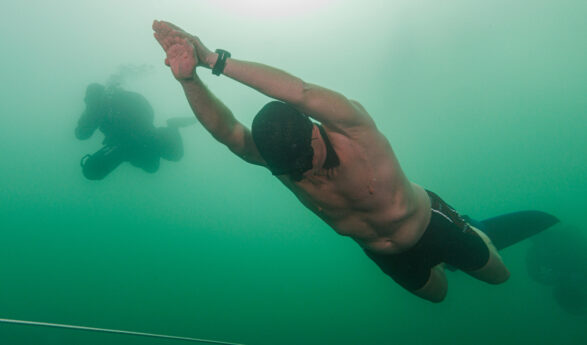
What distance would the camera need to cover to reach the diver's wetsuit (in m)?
7.74

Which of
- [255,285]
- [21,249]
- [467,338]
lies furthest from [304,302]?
[21,249]

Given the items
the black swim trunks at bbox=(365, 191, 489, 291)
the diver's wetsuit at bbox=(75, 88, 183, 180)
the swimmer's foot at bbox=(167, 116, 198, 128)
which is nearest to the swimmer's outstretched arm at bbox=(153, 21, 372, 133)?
the black swim trunks at bbox=(365, 191, 489, 291)

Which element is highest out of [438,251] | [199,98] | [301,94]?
[199,98]

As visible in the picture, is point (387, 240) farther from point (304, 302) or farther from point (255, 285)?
point (255, 285)

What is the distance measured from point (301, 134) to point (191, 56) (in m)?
0.82

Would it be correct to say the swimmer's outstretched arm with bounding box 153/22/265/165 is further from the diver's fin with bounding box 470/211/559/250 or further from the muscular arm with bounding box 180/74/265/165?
the diver's fin with bounding box 470/211/559/250

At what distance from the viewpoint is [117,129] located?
796 cm

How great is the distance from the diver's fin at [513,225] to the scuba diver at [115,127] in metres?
9.34

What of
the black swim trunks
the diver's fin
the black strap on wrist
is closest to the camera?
the black strap on wrist

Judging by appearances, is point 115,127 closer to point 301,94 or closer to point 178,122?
point 178,122

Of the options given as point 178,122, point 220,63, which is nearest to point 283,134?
point 220,63

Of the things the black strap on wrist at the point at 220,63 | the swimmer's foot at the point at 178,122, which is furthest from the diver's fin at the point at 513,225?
the swimmer's foot at the point at 178,122

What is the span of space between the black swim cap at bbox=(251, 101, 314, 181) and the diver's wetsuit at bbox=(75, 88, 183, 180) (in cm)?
815

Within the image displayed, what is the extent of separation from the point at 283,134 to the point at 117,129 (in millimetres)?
8467
